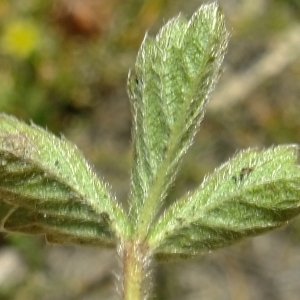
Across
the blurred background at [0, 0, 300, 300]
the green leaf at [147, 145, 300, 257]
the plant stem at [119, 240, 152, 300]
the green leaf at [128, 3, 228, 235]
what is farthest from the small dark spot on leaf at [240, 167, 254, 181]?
the blurred background at [0, 0, 300, 300]

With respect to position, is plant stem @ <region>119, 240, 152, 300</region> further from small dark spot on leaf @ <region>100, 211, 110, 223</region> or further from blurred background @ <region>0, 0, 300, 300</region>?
blurred background @ <region>0, 0, 300, 300</region>

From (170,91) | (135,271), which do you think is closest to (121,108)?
(170,91)

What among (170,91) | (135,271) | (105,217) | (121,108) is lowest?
(135,271)

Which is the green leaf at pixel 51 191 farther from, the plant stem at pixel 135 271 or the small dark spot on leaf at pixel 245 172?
the small dark spot on leaf at pixel 245 172

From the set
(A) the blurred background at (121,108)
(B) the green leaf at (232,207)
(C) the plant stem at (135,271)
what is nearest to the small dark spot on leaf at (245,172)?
(B) the green leaf at (232,207)

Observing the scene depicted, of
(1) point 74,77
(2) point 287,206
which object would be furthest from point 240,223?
(1) point 74,77

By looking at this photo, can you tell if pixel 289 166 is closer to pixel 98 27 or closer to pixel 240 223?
pixel 240 223

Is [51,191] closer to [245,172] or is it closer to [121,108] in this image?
[245,172]
